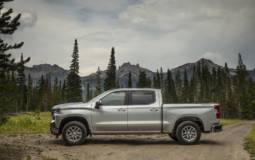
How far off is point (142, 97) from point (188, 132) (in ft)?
7.18

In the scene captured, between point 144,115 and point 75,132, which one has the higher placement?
point 144,115

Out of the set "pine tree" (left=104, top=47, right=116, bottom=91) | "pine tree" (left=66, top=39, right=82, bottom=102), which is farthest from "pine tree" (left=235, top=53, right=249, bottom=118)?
"pine tree" (left=66, top=39, right=82, bottom=102)

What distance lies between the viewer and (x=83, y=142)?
15.8 m

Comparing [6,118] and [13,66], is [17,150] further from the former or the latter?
[13,66]

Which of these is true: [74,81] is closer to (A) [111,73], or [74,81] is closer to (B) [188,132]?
(A) [111,73]

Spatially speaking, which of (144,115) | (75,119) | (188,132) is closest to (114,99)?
(144,115)

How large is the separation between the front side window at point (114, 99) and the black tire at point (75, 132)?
1.22 meters

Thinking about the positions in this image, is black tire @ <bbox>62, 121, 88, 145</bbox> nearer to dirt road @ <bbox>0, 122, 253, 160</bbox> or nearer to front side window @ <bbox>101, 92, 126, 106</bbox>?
dirt road @ <bbox>0, 122, 253, 160</bbox>

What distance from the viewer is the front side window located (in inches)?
628

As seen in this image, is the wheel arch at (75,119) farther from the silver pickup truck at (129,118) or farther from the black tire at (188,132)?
the black tire at (188,132)

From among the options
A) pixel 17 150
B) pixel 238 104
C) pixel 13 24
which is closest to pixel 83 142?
pixel 17 150

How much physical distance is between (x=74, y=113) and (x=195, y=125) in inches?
180

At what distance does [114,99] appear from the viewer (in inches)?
632

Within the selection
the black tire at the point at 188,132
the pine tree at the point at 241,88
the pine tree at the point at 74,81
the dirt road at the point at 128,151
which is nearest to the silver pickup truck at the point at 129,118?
the black tire at the point at 188,132
